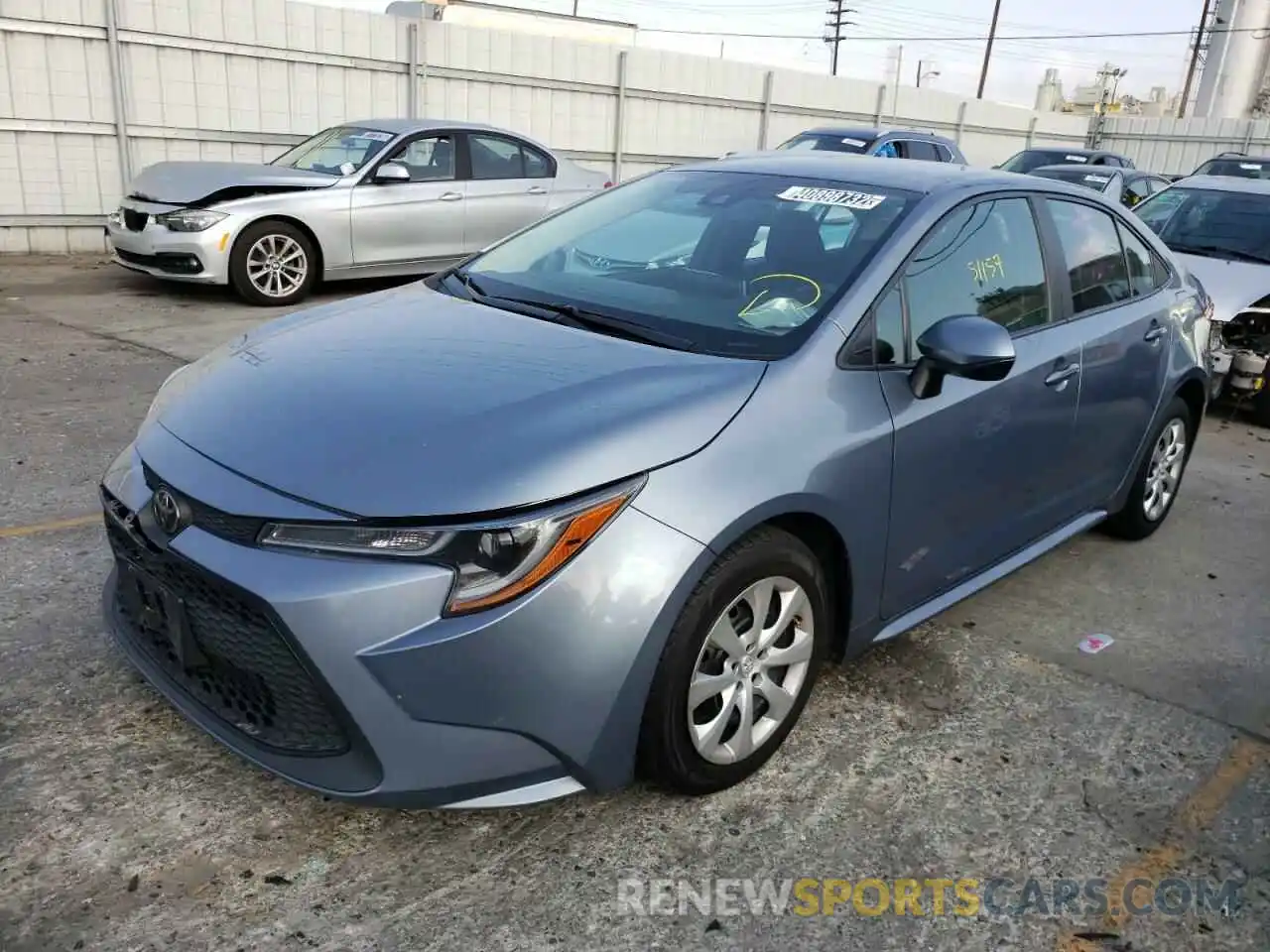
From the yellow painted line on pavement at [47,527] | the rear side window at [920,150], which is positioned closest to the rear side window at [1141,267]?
the yellow painted line on pavement at [47,527]

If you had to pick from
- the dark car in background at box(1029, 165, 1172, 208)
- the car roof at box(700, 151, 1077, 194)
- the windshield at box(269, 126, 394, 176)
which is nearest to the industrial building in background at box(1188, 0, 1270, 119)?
the dark car in background at box(1029, 165, 1172, 208)

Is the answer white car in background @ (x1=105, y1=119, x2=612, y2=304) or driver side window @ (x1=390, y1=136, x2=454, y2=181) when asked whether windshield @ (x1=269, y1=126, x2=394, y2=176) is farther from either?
driver side window @ (x1=390, y1=136, x2=454, y2=181)

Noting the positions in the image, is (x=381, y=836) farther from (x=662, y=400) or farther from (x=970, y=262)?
(x=970, y=262)

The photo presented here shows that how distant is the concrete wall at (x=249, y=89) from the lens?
11.0m

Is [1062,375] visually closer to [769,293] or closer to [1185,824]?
[769,293]

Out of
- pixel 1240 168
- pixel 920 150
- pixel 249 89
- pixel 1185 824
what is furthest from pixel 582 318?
pixel 1240 168

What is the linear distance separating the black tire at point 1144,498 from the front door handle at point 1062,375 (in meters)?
1.02

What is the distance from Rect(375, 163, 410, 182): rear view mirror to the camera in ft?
30.8

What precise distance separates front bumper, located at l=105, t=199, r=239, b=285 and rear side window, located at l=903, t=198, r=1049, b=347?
22.9ft

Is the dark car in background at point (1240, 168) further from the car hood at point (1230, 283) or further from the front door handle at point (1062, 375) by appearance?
the front door handle at point (1062, 375)

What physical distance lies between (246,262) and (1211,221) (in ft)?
25.3

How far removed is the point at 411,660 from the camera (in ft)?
7.19

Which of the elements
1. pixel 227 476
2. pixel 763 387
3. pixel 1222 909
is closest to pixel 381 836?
pixel 227 476

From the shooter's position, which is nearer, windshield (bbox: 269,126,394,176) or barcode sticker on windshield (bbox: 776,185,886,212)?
barcode sticker on windshield (bbox: 776,185,886,212)
